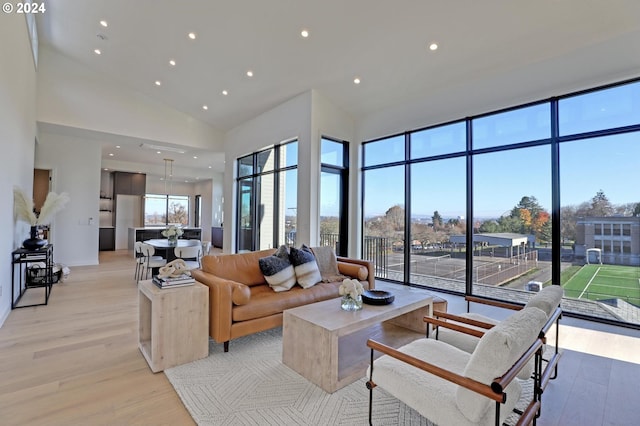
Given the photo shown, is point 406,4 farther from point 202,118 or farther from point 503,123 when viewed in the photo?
point 202,118

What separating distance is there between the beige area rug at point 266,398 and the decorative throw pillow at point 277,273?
84 centimetres

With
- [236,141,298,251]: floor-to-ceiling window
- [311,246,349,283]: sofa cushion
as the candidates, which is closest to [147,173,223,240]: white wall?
[236,141,298,251]: floor-to-ceiling window

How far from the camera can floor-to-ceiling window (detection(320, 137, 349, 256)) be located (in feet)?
19.5

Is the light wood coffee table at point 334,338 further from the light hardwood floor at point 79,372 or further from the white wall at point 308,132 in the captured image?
the white wall at point 308,132

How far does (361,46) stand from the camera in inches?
167

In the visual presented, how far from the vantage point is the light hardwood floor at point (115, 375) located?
199 cm

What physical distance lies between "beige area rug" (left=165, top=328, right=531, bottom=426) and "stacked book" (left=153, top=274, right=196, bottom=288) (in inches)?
26.7

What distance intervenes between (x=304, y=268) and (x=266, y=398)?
1642 millimetres

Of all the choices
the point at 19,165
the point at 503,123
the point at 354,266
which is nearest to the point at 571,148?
the point at 503,123

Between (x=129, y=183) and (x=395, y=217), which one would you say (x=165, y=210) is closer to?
(x=129, y=183)

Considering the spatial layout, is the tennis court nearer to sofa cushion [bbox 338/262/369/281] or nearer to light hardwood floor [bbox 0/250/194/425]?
sofa cushion [bbox 338/262/369/281]

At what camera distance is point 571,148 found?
403 cm

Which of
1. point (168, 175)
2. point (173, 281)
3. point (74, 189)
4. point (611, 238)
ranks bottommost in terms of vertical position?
point (173, 281)

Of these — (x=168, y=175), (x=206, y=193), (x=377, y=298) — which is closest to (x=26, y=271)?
(x=377, y=298)
